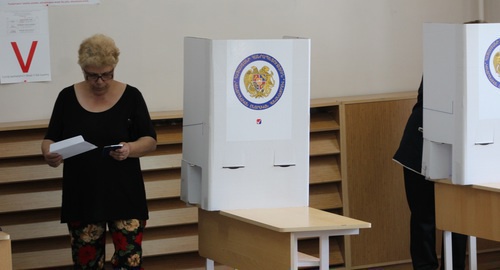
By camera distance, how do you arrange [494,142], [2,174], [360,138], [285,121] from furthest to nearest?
[360,138] → [2,174] → [494,142] → [285,121]

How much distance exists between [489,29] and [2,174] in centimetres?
255

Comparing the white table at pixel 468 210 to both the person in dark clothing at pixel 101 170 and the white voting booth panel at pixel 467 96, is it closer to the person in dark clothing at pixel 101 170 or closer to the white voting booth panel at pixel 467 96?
the white voting booth panel at pixel 467 96

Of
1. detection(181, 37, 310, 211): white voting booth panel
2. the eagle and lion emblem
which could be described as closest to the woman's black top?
detection(181, 37, 310, 211): white voting booth panel

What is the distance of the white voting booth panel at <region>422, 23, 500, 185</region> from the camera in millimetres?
4484

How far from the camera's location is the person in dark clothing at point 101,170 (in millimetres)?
4340

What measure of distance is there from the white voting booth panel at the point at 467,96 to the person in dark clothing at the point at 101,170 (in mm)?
1362

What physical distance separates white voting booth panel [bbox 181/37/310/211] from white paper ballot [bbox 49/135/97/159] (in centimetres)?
50

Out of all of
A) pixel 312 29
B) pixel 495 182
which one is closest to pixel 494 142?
pixel 495 182

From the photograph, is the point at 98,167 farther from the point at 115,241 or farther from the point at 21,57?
the point at 21,57

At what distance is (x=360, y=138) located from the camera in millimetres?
5848

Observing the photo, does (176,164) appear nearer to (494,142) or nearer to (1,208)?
(1,208)

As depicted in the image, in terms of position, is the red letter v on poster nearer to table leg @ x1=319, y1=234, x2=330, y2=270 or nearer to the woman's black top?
the woman's black top

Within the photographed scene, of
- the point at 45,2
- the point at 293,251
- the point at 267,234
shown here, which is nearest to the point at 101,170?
the point at 267,234

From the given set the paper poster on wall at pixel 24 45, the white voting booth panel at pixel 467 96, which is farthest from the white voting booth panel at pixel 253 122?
the paper poster on wall at pixel 24 45
